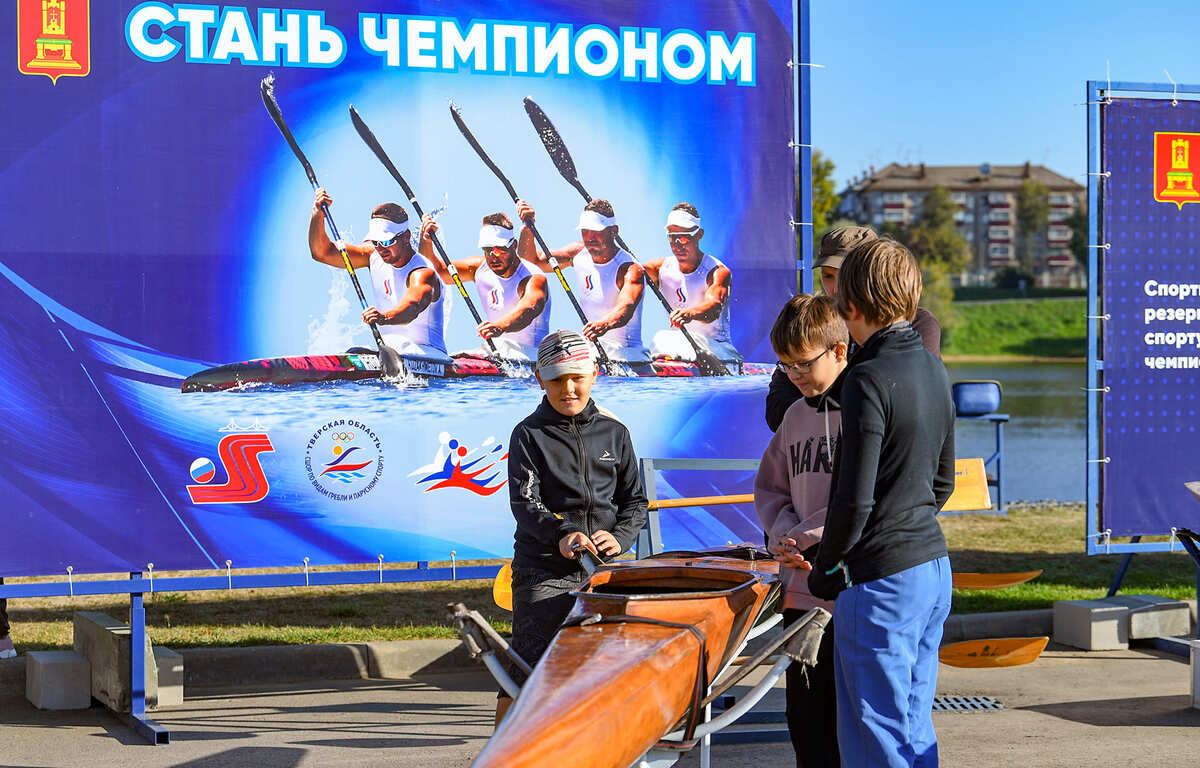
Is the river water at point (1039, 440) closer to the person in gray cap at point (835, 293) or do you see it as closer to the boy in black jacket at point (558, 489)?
the person in gray cap at point (835, 293)

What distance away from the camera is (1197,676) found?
22.7 ft

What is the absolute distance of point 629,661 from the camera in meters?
3.47

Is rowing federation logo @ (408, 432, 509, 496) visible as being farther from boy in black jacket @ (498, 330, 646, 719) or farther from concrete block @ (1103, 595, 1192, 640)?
concrete block @ (1103, 595, 1192, 640)

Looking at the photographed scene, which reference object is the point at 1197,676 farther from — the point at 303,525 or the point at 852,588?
the point at 303,525

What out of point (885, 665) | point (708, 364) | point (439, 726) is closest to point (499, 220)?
point (708, 364)

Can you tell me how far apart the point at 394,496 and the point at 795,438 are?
11.0 ft

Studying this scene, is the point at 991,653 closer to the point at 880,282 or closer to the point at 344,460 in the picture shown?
the point at 344,460

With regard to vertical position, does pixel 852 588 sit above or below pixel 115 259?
below

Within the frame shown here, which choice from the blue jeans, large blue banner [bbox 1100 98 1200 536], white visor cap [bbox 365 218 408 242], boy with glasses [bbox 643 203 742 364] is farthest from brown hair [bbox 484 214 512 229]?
the blue jeans

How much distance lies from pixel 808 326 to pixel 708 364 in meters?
3.43

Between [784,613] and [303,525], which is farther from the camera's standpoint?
[303,525]

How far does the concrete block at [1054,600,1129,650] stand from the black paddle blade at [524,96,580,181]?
13.8 ft

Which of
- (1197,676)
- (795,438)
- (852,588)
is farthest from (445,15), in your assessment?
(1197,676)

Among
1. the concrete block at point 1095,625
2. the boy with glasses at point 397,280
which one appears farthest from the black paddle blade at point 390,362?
the concrete block at point 1095,625
